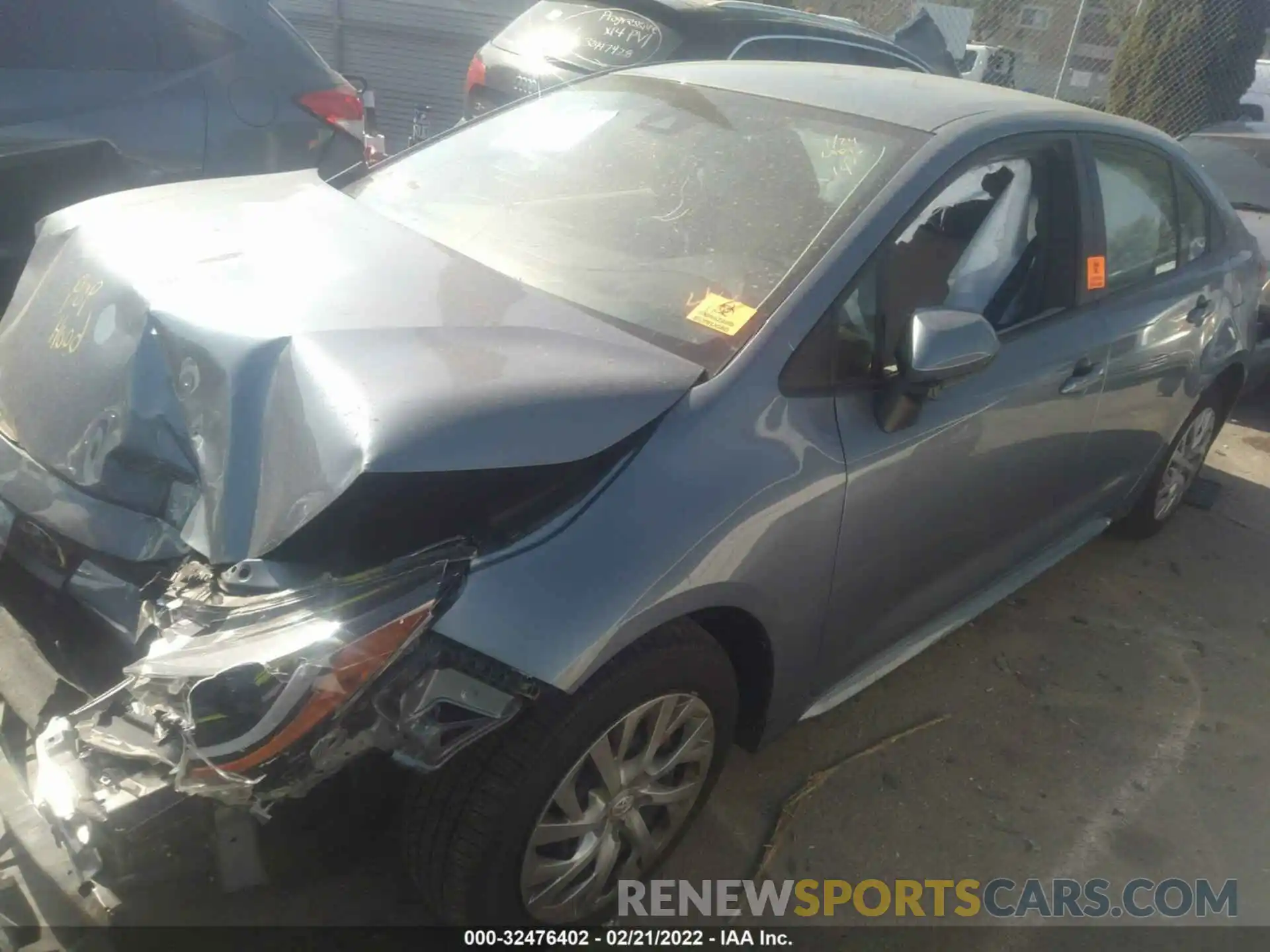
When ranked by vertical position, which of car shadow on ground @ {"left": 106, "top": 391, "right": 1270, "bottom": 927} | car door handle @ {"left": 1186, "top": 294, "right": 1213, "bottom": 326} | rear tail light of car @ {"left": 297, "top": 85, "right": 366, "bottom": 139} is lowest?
car shadow on ground @ {"left": 106, "top": 391, "right": 1270, "bottom": 927}

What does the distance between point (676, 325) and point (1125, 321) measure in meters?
1.72

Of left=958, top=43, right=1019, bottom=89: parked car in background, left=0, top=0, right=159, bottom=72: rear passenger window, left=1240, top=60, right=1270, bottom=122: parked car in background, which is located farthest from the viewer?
left=958, top=43, right=1019, bottom=89: parked car in background

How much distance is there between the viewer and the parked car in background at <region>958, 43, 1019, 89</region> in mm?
13625

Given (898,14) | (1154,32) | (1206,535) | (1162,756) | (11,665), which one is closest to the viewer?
(11,665)

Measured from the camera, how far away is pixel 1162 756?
3.24m

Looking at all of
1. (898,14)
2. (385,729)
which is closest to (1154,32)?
(898,14)

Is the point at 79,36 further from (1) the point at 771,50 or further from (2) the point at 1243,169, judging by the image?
(2) the point at 1243,169

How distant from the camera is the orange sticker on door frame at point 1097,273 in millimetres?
3102

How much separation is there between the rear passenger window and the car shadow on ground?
3.26 m

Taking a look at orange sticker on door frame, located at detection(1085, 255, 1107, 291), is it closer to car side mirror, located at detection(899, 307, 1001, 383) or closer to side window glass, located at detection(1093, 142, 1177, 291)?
side window glass, located at detection(1093, 142, 1177, 291)

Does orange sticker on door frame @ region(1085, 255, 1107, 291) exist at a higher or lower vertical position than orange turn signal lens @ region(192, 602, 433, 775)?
higher

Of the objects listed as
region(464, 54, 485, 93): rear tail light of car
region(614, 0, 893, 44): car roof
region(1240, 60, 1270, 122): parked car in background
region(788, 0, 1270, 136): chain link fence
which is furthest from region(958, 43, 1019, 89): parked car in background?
region(464, 54, 485, 93): rear tail light of car

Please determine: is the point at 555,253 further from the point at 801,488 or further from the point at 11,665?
the point at 11,665

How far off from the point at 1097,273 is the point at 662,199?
1392 millimetres
